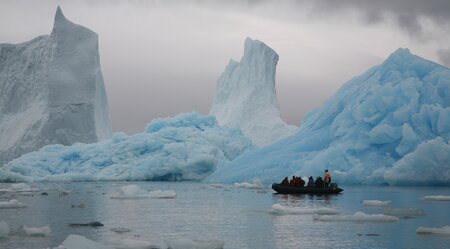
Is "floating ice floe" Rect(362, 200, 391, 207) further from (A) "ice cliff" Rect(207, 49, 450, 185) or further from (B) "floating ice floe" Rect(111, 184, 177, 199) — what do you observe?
(A) "ice cliff" Rect(207, 49, 450, 185)

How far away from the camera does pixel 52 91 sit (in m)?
47.6

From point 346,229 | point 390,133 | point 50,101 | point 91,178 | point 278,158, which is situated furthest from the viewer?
point 50,101

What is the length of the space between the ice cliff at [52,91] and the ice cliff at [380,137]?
19623mm

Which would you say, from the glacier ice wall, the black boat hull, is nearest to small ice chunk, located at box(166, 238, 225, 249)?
the black boat hull

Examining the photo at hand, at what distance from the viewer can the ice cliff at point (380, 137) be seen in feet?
88.6

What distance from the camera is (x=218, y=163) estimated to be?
39.5 meters

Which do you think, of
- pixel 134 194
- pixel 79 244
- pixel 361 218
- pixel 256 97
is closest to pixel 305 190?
pixel 134 194

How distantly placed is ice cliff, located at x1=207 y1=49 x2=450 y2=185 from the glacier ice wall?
267 inches

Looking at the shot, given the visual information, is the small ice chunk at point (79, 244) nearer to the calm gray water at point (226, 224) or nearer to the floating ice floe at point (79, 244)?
the floating ice floe at point (79, 244)

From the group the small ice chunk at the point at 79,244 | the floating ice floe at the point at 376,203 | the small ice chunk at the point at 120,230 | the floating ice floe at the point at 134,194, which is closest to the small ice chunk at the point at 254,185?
the floating ice floe at the point at 134,194

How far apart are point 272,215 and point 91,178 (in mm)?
24801

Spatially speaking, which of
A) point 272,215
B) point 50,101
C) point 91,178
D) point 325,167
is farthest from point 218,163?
point 272,215

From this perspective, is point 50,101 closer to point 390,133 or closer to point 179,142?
point 179,142

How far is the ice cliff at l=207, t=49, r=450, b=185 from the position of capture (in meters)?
27.0
